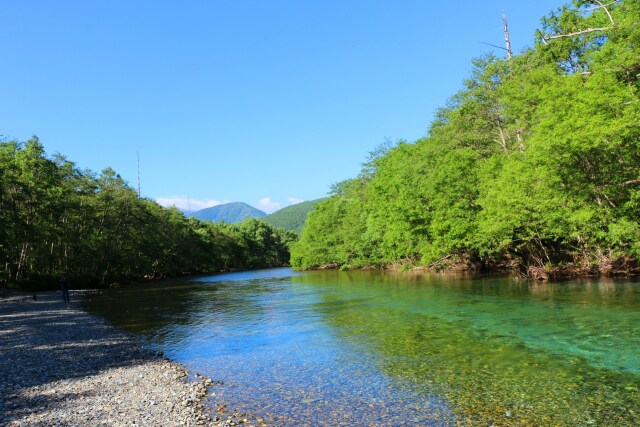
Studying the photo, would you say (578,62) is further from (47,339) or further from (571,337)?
A: (47,339)

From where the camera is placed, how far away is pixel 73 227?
7056cm

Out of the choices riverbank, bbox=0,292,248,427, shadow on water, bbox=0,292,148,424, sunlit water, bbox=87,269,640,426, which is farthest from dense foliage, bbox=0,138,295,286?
sunlit water, bbox=87,269,640,426

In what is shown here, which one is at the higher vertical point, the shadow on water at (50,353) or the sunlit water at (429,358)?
the shadow on water at (50,353)

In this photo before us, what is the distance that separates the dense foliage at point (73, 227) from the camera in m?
51.8

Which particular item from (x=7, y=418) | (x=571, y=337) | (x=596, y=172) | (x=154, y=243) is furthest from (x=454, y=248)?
(x=154, y=243)

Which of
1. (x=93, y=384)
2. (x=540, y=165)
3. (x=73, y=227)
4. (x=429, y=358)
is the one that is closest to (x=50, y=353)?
(x=93, y=384)

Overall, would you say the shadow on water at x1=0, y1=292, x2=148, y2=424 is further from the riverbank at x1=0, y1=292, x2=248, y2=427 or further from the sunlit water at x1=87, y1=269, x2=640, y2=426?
the sunlit water at x1=87, y1=269, x2=640, y2=426

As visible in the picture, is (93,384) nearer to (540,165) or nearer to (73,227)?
(540,165)

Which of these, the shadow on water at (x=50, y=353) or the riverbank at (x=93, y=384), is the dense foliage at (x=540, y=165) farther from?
the shadow on water at (x=50, y=353)

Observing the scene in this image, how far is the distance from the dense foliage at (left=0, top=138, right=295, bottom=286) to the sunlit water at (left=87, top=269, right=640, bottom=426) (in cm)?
3149

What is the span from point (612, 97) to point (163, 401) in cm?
3341

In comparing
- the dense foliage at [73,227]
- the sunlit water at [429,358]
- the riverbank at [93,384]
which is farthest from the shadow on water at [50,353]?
the dense foliage at [73,227]

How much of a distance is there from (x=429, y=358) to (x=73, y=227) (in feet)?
235

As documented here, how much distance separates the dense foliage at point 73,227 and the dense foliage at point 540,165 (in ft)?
154
